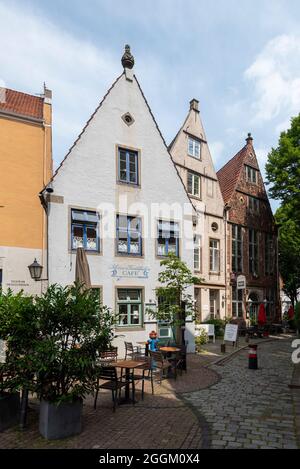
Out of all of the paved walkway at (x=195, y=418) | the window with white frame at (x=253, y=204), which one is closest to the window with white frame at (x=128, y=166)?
the paved walkway at (x=195, y=418)

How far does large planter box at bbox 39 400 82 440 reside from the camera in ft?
20.2

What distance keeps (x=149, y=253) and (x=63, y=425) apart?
32.9 ft

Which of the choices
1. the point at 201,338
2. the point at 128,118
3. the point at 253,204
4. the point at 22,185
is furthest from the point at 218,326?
the point at 22,185

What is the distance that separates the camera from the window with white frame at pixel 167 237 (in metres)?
16.2

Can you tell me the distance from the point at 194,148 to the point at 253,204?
7.48m

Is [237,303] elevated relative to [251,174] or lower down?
lower down

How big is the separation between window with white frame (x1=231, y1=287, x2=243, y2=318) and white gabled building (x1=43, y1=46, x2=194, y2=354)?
8.80 meters

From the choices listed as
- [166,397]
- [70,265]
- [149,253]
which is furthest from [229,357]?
[70,265]

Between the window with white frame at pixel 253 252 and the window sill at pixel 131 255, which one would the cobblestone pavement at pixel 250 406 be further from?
the window with white frame at pixel 253 252

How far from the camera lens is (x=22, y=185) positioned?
52.6 ft

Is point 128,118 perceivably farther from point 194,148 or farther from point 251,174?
point 251,174

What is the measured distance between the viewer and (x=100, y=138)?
50.2 feet

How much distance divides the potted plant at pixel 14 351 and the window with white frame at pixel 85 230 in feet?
24.0

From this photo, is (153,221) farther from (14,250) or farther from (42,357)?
(42,357)
